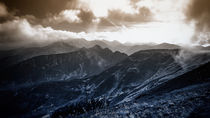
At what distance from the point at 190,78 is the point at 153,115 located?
9586cm

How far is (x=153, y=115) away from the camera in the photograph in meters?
82.2

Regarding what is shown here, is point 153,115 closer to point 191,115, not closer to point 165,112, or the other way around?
point 165,112

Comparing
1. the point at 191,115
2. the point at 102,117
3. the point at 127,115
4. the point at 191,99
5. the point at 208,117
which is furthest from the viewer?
the point at 102,117

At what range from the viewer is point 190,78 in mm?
150625

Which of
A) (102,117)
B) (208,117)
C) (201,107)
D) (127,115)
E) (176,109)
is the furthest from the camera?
(102,117)

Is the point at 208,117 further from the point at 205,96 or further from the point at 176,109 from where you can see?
the point at 205,96

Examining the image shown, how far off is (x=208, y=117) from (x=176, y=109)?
66.1 ft

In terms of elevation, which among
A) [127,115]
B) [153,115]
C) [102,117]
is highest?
[153,115]

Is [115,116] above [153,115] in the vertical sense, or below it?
below

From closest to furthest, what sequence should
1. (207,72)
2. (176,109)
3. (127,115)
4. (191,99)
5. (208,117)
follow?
1. (208,117)
2. (176,109)
3. (191,99)
4. (127,115)
5. (207,72)

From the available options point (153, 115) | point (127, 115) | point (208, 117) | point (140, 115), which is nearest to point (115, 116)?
point (127, 115)

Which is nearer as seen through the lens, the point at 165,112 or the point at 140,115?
the point at 165,112

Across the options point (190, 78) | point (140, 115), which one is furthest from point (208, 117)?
point (190, 78)

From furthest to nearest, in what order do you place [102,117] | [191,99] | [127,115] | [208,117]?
[102,117] < [127,115] < [191,99] < [208,117]
